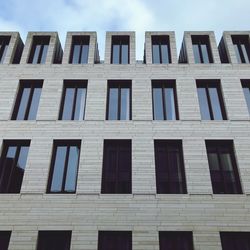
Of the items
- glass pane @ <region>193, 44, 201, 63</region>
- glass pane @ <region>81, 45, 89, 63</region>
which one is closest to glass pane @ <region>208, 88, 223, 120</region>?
glass pane @ <region>193, 44, 201, 63</region>

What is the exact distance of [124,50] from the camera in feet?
53.3

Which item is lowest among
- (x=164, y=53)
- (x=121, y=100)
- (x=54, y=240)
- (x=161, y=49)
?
(x=54, y=240)

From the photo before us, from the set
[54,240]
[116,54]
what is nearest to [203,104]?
[116,54]

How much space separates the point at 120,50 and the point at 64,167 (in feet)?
28.3

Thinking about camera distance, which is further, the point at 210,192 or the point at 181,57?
the point at 181,57

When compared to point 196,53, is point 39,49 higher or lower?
higher

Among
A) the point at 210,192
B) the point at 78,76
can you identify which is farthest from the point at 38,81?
the point at 210,192

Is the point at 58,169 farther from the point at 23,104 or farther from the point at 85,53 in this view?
the point at 85,53

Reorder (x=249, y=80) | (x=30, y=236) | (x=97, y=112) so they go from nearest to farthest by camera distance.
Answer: (x=30, y=236) < (x=97, y=112) < (x=249, y=80)

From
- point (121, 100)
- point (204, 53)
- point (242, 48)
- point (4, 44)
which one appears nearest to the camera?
point (121, 100)

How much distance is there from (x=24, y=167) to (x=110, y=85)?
21.6ft

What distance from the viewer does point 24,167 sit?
1182 cm

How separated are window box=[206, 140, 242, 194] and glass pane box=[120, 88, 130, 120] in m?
4.54

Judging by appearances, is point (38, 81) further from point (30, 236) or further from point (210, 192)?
point (210, 192)
